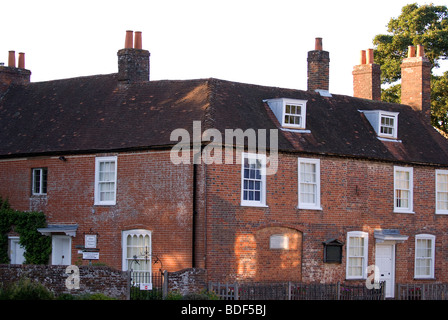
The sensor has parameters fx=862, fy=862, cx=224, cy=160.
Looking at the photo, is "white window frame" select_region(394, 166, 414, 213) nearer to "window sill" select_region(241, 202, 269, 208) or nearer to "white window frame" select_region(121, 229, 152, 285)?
"window sill" select_region(241, 202, 269, 208)

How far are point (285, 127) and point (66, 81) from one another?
10832 mm

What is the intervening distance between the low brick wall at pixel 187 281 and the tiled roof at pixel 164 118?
207 inches

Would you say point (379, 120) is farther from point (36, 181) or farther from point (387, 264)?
point (36, 181)

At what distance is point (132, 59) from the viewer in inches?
1414

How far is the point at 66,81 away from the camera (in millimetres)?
38781

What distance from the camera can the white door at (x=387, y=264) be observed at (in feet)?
117

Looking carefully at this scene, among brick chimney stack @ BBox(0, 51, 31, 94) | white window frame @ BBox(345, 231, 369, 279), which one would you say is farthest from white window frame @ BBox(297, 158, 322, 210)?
brick chimney stack @ BBox(0, 51, 31, 94)

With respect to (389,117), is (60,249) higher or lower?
lower

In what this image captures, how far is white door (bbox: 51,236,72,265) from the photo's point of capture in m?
34.0

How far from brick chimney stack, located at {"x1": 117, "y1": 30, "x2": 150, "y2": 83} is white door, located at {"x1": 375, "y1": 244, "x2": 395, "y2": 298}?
12.4 meters

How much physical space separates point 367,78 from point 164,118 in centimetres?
1324

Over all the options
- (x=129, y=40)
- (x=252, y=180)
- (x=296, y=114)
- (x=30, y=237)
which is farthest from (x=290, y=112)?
(x=30, y=237)
